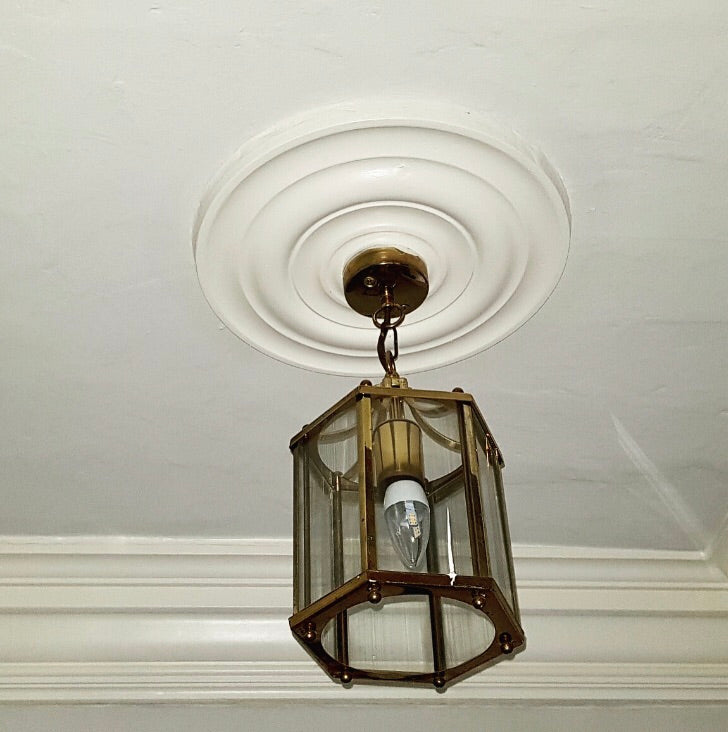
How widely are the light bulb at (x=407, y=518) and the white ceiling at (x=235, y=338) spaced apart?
1.50 feet

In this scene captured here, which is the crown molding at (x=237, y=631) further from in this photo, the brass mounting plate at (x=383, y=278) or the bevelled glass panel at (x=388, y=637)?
the bevelled glass panel at (x=388, y=637)

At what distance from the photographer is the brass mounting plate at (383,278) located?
1.21 m

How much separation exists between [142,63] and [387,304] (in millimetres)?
421

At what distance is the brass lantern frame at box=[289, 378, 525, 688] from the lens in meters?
0.86

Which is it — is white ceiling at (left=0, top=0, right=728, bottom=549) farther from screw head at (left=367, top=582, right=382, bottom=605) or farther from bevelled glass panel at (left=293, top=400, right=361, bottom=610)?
screw head at (left=367, top=582, right=382, bottom=605)

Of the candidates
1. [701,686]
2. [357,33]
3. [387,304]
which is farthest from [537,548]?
[357,33]

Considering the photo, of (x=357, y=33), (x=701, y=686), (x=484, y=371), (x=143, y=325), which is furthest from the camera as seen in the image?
(x=701, y=686)

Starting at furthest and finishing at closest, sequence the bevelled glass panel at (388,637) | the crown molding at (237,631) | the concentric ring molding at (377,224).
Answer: the crown molding at (237,631) < the concentric ring molding at (377,224) < the bevelled glass panel at (388,637)

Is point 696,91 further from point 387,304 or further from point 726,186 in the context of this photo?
point 387,304

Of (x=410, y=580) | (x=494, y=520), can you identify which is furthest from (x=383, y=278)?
(x=410, y=580)

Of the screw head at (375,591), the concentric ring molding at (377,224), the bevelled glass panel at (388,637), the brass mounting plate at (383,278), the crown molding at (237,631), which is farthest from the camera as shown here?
the crown molding at (237,631)

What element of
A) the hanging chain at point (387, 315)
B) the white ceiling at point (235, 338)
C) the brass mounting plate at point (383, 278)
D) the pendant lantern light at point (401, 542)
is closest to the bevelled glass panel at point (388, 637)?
the pendant lantern light at point (401, 542)

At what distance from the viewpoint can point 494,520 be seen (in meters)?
1.00

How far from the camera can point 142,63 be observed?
1021 millimetres
